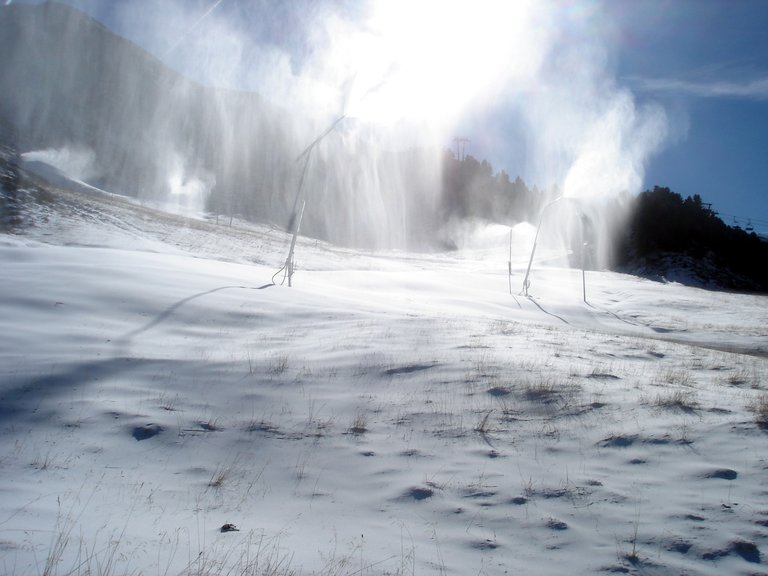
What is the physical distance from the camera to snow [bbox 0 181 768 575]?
4.36m

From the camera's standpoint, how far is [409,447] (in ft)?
20.7

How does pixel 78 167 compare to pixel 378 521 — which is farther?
pixel 78 167

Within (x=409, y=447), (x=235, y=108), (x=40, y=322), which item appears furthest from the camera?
(x=235, y=108)

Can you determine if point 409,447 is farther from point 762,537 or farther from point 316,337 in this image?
point 316,337

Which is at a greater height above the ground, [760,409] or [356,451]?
[760,409]

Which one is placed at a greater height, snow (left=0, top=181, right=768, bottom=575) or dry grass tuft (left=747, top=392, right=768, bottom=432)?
dry grass tuft (left=747, top=392, right=768, bottom=432)

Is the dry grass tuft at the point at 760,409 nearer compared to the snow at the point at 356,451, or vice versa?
the snow at the point at 356,451

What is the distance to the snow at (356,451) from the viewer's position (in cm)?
436

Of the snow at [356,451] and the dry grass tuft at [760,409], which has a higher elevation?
the dry grass tuft at [760,409]

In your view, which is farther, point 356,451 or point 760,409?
point 760,409

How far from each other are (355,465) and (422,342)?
18.8 ft

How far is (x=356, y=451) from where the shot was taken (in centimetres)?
619

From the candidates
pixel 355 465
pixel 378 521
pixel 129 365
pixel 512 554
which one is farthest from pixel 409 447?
pixel 129 365

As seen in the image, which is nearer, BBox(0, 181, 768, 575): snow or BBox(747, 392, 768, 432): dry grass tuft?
BBox(0, 181, 768, 575): snow
